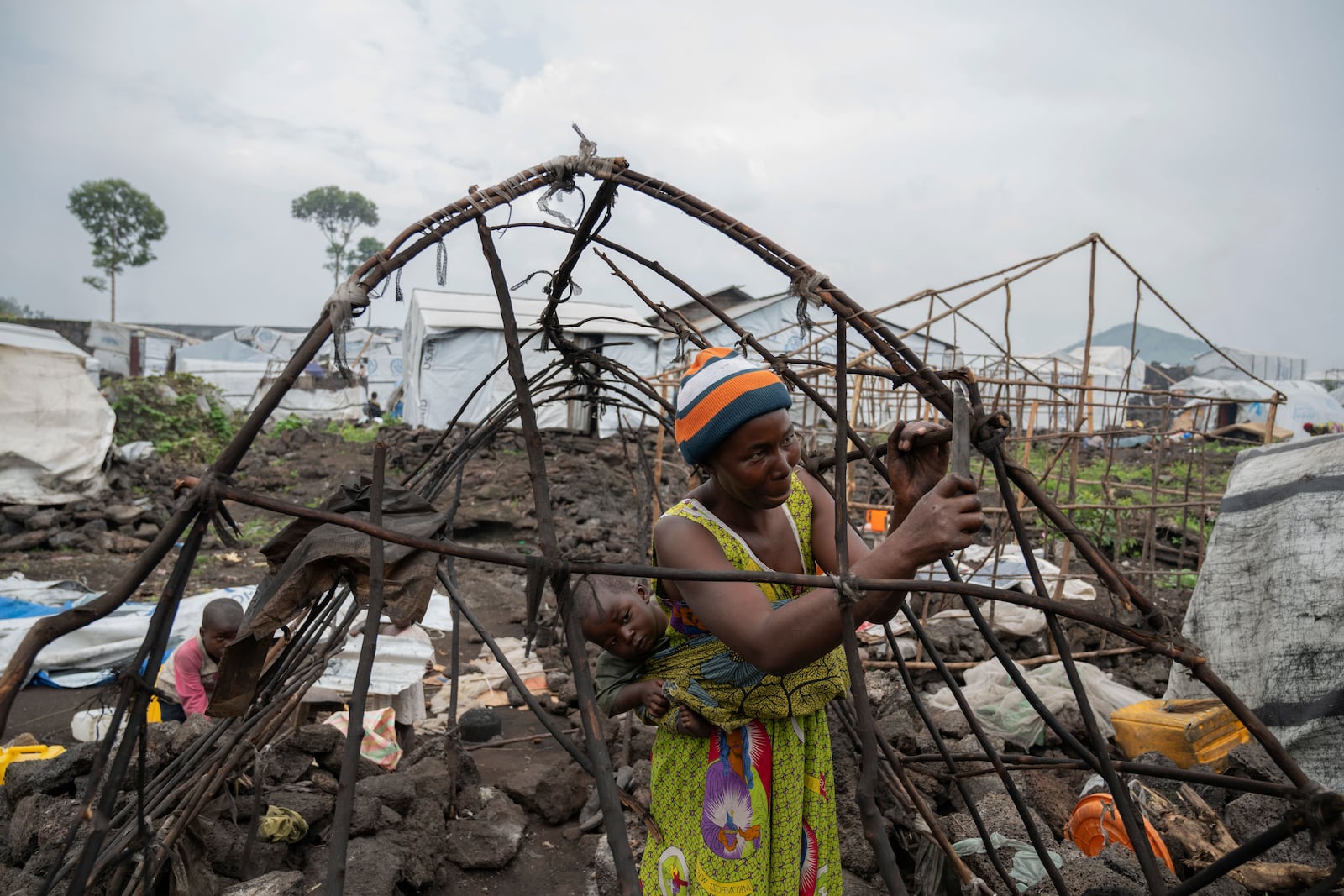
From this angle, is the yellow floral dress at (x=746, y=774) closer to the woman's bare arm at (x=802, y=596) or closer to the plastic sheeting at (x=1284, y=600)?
the woman's bare arm at (x=802, y=596)

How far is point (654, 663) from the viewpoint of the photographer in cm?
183

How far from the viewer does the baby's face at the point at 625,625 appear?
6.26ft

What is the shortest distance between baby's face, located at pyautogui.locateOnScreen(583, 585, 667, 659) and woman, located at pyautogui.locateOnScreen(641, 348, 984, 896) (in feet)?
0.49

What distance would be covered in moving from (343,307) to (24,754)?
12.8 feet

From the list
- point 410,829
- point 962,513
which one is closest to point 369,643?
point 962,513

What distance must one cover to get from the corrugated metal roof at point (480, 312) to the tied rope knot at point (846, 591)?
580 inches

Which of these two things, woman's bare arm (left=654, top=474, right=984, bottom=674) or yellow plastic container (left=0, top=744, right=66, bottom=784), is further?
yellow plastic container (left=0, top=744, right=66, bottom=784)

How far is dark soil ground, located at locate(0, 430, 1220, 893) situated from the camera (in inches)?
148

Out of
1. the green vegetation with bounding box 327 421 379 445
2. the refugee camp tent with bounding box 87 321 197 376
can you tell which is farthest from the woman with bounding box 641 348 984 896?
the refugee camp tent with bounding box 87 321 197 376

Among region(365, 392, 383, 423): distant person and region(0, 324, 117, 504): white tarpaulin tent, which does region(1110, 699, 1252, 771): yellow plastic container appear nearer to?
region(0, 324, 117, 504): white tarpaulin tent

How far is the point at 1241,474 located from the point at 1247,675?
3.97ft

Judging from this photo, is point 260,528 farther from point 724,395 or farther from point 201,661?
point 724,395

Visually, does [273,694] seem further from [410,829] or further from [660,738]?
[660,738]

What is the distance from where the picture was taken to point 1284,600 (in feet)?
12.6
